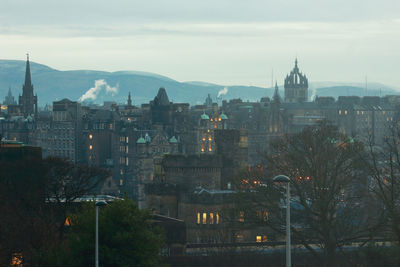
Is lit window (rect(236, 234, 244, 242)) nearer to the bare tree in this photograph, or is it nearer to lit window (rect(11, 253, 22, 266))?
the bare tree

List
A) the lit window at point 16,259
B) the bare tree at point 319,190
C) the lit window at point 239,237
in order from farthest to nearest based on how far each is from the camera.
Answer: the lit window at point 239,237 < the bare tree at point 319,190 < the lit window at point 16,259

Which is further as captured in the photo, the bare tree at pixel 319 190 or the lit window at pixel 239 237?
the lit window at pixel 239 237

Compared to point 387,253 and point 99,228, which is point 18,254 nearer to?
point 99,228

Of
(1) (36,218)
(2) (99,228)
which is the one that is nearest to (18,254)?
(1) (36,218)

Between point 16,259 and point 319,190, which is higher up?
point 319,190

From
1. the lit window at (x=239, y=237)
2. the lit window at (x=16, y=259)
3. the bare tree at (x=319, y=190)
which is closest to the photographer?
the lit window at (x=16, y=259)

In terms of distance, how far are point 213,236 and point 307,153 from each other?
2480 cm

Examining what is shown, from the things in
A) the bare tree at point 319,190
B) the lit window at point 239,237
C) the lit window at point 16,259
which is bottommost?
the lit window at point 239,237

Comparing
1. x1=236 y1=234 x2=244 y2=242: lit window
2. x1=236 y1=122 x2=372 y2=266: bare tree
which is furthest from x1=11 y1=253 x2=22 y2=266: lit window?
x1=236 y1=234 x2=244 y2=242: lit window

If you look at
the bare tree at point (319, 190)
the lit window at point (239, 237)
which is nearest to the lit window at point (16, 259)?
the bare tree at point (319, 190)

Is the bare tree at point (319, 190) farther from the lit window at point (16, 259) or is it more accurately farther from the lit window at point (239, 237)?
the lit window at point (16, 259)

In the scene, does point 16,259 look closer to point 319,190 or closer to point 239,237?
point 319,190

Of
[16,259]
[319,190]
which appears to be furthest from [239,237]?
[16,259]

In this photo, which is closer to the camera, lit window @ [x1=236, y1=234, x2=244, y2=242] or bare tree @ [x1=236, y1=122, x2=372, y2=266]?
bare tree @ [x1=236, y1=122, x2=372, y2=266]
